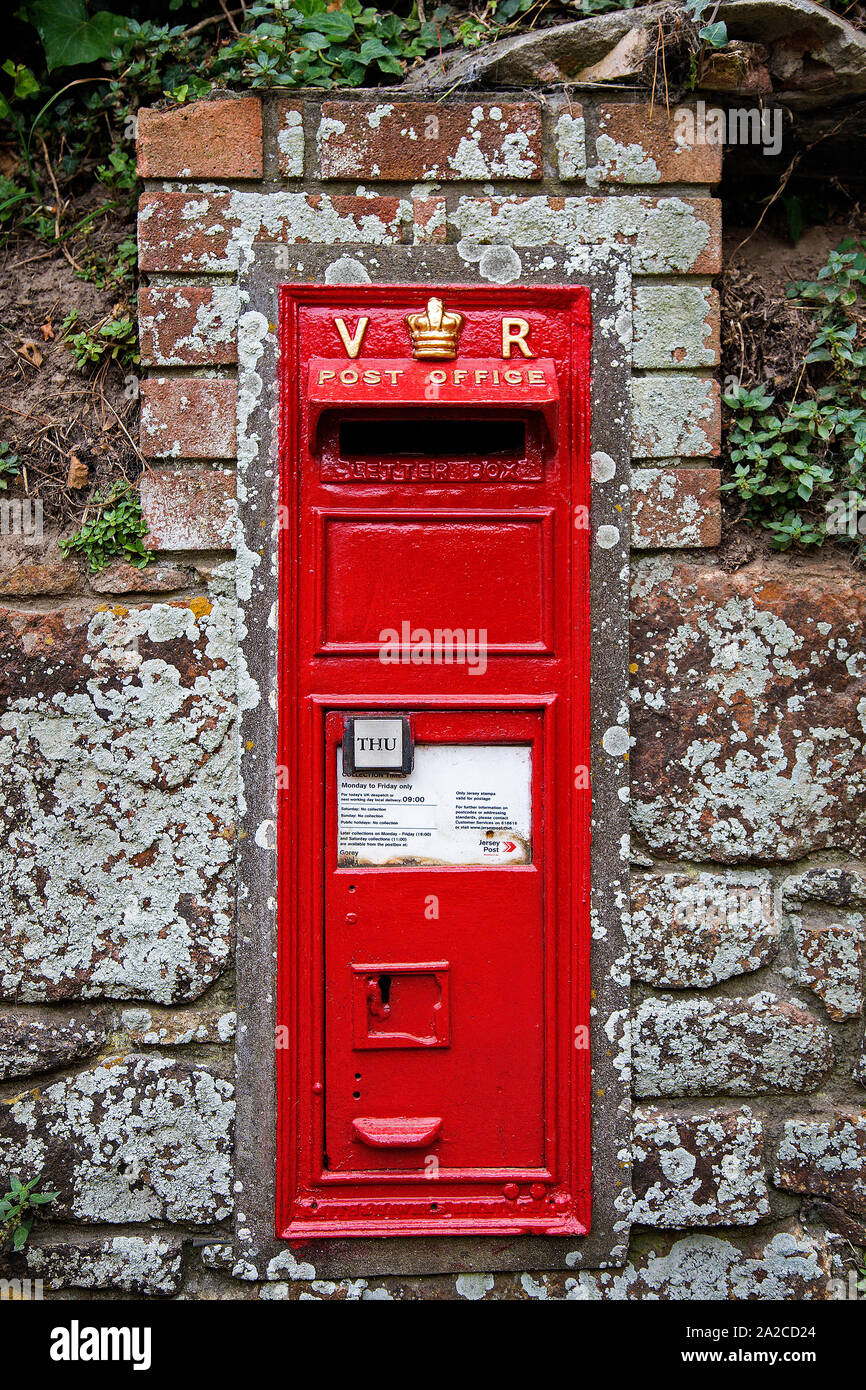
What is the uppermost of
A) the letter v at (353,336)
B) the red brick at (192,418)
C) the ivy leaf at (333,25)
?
the ivy leaf at (333,25)

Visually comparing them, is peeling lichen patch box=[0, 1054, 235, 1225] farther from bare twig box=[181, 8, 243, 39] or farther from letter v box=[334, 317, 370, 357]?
bare twig box=[181, 8, 243, 39]

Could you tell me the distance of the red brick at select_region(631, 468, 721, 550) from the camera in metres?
1.68

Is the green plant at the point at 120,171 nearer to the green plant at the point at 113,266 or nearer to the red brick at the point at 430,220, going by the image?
the green plant at the point at 113,266

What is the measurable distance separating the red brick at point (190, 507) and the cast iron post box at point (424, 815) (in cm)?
14

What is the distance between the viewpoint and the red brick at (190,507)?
167cm

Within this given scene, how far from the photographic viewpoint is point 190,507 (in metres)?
1.67

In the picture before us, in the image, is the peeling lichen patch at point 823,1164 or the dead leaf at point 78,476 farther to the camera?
the dead leaf at point 78,476

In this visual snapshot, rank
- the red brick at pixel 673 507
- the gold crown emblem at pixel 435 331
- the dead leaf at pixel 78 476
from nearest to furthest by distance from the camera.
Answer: the gold crown emblem at pixel 435 331, the red brick at pixel 673 507, the dead leaf at pixel 78 476

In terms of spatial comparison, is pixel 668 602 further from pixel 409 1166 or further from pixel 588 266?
pixel 409 1166

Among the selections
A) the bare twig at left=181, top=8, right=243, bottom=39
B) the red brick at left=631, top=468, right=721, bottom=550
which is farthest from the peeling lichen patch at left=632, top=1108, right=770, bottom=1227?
the bare twig at left=181, top=8, right=243, bottom=39

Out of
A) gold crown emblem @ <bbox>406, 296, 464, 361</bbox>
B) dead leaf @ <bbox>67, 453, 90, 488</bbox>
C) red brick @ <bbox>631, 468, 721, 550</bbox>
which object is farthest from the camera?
dead leaf @ <bbox>67, 453, 90, 488</bbox>

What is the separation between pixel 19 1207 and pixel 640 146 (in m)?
2.36

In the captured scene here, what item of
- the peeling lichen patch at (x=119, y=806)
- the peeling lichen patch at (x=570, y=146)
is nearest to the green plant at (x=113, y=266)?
the peeling lichen patch at (x=119, y=806)

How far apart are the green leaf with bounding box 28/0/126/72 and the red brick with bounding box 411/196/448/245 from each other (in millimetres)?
794
